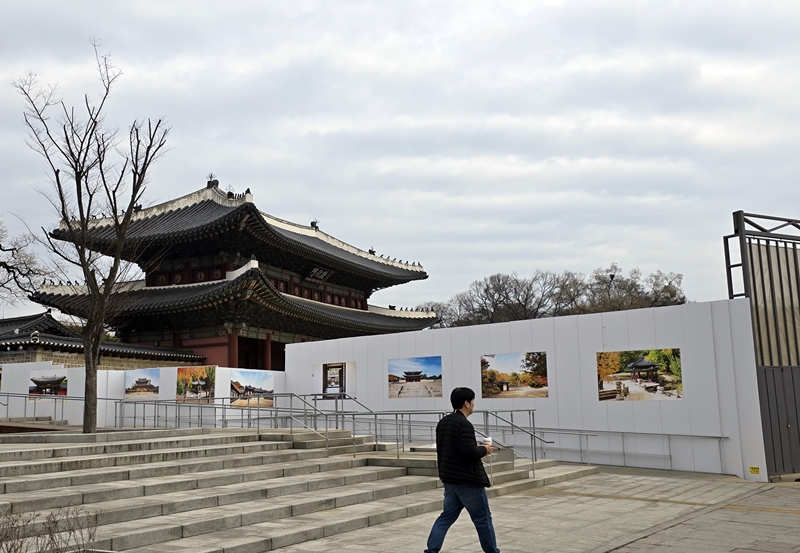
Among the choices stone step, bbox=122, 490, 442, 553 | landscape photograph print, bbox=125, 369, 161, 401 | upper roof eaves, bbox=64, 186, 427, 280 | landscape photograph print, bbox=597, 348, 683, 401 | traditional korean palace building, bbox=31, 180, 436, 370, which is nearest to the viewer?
stone step, bbox=122, 490, 442, 553

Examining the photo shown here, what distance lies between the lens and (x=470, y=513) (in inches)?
241

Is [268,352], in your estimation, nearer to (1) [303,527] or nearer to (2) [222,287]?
(2) [222,287]

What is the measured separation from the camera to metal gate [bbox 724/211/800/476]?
13875 mm

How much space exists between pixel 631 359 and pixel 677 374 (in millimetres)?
1032

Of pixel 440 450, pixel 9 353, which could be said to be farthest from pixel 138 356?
pixel 440 450

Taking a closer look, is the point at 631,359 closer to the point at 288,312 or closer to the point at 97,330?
the point at 97,330

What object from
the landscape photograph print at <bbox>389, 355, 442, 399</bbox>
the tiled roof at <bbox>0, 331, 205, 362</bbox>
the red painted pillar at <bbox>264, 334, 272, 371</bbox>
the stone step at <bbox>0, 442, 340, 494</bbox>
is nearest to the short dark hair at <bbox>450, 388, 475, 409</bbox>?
the stone step at <bbox>0, 442, 340, 494</bbox>

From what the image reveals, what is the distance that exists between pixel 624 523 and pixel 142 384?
53.1ft

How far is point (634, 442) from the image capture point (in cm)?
1551

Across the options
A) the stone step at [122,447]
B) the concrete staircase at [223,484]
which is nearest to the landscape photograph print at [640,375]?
the concrete staircase at [223,484]

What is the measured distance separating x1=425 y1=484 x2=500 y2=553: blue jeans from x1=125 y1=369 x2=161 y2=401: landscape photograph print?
1647 cm

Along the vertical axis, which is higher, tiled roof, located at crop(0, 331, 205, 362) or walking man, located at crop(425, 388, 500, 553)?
tiled roof, located at crop(0, 331, 205, 362)

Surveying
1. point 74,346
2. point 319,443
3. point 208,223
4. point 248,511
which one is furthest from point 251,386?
point 248,511

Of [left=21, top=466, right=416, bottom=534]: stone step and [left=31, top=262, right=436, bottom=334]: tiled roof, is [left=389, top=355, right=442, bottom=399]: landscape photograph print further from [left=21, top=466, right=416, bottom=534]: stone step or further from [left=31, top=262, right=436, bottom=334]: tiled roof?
[left=31, top=262, right=436, bottom=334]: tiled roof
